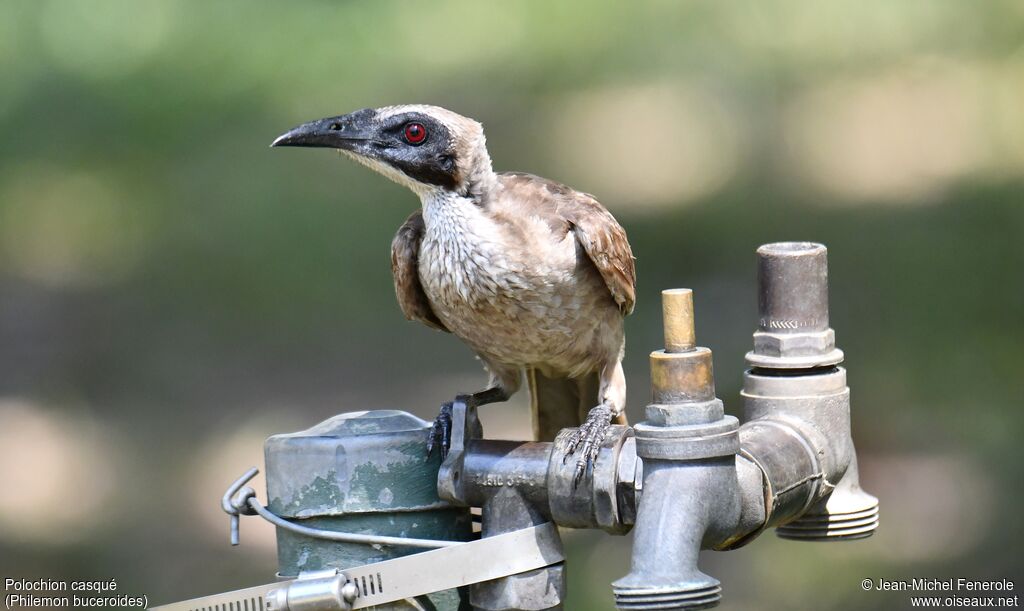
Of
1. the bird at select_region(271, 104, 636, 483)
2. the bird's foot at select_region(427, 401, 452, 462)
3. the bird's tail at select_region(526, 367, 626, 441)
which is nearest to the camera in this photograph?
the bird's foot at select_region(427, 401, 452, 462)

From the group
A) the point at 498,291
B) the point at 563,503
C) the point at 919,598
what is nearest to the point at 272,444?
the point at 563,503

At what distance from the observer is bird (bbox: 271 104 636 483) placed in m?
3.48

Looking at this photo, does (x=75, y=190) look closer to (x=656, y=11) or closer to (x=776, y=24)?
(x=656, y=11)

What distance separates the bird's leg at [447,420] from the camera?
282 cm

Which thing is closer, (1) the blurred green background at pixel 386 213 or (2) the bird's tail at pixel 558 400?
(2) the bird's tail at pixel 558 400

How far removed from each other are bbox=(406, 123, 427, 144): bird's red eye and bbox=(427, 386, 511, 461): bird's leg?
0.68 meters

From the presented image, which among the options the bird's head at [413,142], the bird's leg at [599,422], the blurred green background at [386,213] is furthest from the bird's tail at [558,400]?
the blurred green background at [386,213]

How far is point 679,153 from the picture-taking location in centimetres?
733

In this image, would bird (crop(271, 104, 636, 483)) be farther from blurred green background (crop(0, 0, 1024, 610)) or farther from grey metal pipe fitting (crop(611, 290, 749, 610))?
blurred green background (crop(0, 0, 1024, 610))

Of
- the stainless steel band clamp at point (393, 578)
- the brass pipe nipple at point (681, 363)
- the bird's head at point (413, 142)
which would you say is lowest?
the stainless steel band clamp at point (393, 578)

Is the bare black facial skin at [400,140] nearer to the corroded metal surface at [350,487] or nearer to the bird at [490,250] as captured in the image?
the bird at [490,250]

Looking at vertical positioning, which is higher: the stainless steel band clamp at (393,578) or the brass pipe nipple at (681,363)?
the brass pipe nipple at (681,363)

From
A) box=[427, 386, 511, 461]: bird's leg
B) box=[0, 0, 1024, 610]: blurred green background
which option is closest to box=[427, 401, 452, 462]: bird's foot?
box=[427, 386, 511, 461]: bird's leg

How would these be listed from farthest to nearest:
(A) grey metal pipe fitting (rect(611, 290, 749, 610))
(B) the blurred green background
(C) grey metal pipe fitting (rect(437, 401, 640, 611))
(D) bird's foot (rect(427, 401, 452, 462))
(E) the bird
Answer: (B) the blurred green background, (E) the bird, (D) bird's foot (rect(427, 401, 452, 462)), (C) grey metal pipe fitting (rect(437, 401, 640, 611)), (A) grey metal pipe fitting (rect(611, 290, 749, 610))
